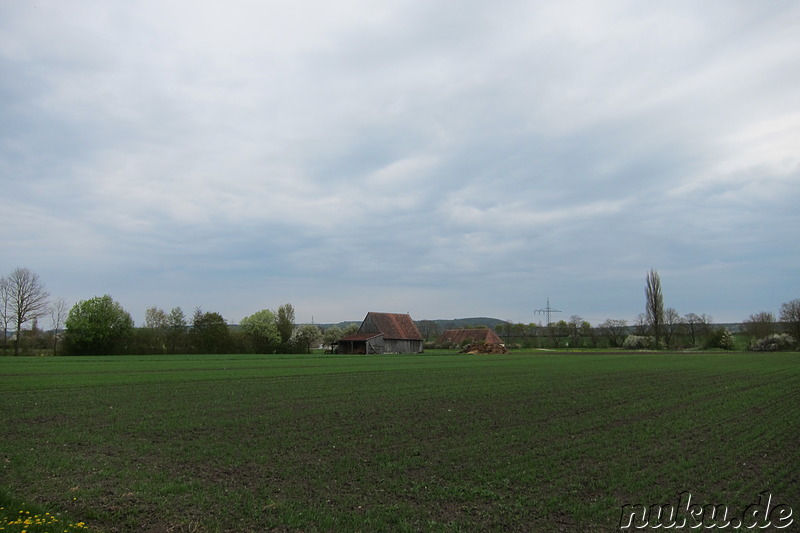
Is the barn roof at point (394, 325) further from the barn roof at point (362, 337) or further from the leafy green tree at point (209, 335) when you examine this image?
the leafy green tree at point (209, 335)

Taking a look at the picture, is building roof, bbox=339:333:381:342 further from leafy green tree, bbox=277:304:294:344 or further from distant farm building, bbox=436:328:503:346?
distant farm building, bbox=436:328:503:346

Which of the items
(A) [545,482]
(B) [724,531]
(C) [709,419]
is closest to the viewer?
(B) [724,531]

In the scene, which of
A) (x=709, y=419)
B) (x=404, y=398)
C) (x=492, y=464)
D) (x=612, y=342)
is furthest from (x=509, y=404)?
(x=612, y=342)

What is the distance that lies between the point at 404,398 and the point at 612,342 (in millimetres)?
104000

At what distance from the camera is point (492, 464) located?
11.1 meters

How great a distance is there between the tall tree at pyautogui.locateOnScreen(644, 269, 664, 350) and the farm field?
105 meters

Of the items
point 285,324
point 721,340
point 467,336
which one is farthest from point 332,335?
point 721,340

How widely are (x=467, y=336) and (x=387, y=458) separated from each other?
362 feet

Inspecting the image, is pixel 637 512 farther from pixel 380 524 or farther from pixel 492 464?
pixel 380 524

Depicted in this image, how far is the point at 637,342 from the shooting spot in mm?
112188

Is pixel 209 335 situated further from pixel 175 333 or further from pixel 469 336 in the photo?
pixel 469 336

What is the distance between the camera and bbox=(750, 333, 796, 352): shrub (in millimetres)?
91438

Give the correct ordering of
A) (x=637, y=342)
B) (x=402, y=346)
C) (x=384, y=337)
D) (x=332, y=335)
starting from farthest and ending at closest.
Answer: (x=332, y=335) → (x=637, y=342) → (x=402, y=346) → (x=384, y=337)

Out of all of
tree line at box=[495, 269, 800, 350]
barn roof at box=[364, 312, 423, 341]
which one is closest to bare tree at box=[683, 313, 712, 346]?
tree line at box=[495, 269, 800, 350]
